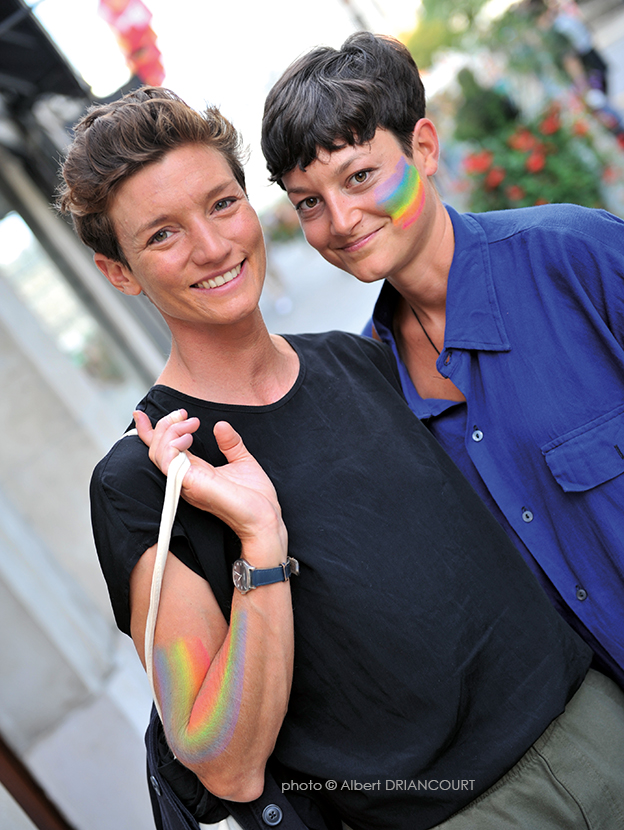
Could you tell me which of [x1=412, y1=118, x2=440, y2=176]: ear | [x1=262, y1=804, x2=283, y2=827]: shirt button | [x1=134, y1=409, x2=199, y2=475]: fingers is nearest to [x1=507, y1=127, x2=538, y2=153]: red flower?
[x1=412, y1=118, x2=440, y2=176]: ear

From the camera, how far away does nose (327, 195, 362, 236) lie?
1708mm

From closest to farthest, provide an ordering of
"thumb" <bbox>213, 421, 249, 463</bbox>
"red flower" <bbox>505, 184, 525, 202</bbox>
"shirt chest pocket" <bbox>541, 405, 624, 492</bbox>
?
"thumb" <bbox>213, 421, 249, 463</bbox>, "shirt chest pocket" <bbox>541, 405, 624, 492</bbox>, "red flower" <bbox>505, 184, 525, 202</bbox>

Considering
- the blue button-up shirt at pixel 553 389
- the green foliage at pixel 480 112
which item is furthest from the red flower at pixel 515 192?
the blue button-up shirt at pixel 553 389

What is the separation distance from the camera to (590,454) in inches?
61.7

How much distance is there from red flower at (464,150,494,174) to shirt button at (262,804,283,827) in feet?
16.2

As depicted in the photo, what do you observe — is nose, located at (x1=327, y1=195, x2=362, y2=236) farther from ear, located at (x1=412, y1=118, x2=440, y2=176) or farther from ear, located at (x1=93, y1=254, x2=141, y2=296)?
ear, located at (x1=93, y1=254, x2=141, y2=296)

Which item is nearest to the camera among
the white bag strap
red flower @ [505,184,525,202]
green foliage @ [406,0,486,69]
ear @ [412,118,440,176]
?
the white bag strap

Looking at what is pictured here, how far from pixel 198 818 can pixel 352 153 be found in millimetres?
1476

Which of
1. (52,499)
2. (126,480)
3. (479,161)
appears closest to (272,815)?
(126,480)

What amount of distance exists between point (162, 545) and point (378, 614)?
1.56 ft

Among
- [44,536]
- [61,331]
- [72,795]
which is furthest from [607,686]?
[61,331]

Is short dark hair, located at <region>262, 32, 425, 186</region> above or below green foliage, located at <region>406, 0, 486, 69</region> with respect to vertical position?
below

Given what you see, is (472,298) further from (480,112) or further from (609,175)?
(480,112)

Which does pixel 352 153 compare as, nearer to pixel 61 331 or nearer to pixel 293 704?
pixel 293 704
